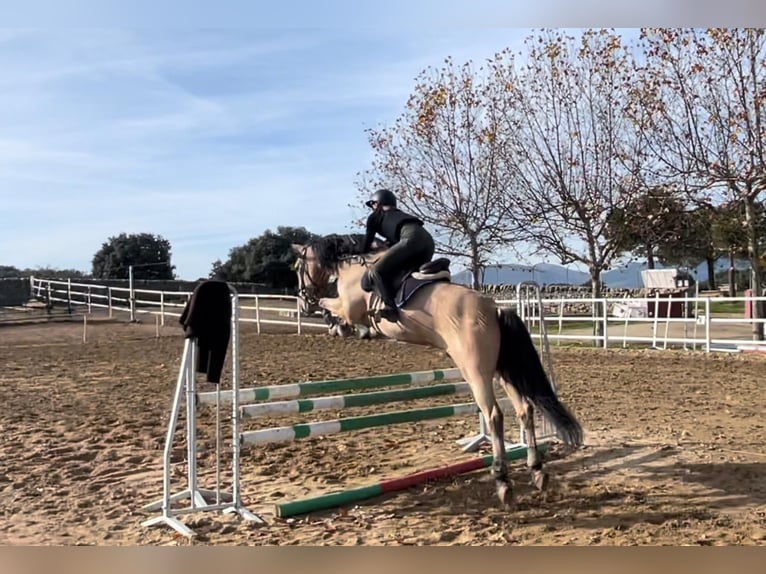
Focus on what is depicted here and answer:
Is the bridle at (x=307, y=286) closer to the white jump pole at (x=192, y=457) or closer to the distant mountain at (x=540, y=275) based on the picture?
the white jump pole at (x=192, y=457)

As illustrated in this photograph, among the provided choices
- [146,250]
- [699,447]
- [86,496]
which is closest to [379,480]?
[86,496]

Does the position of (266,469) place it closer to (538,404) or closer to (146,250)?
(538,404)

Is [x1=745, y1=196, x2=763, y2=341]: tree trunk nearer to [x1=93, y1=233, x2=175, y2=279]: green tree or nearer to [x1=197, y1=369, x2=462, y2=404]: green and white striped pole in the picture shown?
[x1=197, y1=369, x2=462, y2=404]: green and white striped pole

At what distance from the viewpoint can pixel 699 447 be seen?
4.38m

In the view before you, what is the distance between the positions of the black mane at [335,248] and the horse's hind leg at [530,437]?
3.64 feet

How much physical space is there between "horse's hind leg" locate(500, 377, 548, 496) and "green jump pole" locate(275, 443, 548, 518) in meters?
0.45

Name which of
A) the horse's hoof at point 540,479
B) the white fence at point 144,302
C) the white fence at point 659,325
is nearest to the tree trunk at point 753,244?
the white fence at point 659,325

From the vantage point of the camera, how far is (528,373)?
341cm

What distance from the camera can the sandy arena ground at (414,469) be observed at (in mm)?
2988

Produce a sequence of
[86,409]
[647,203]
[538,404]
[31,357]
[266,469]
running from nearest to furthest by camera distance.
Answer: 1. [538,404]
2. [266,469]
3. [86,409]
4. [31,357]
5. [647,203]

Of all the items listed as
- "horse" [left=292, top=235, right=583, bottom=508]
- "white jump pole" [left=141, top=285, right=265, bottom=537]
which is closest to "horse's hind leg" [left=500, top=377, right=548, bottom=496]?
"horse" [left=292, top=235, right=583, bottom=508]

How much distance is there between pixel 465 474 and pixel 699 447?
168cm

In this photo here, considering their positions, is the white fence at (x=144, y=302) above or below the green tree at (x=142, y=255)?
below

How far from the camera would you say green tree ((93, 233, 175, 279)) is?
1609 centimetres
